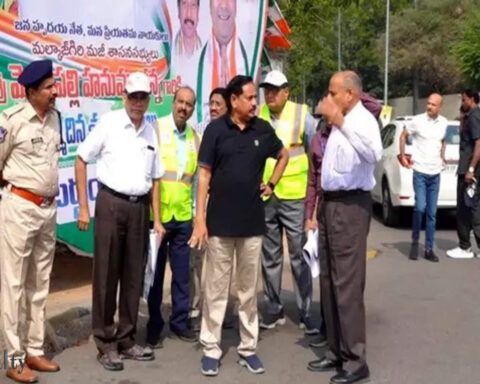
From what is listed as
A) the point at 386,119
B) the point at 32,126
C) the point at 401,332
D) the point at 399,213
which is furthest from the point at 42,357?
the point at 386,119

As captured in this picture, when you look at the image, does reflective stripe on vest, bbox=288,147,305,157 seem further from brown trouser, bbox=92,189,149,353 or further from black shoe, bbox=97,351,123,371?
black shoe, bbox=97,351,123,371

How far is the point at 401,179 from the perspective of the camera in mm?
10812

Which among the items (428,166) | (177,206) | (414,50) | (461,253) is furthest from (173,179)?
(414,50)

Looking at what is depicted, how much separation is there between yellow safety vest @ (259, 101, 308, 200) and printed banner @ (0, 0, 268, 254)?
164 centimetres

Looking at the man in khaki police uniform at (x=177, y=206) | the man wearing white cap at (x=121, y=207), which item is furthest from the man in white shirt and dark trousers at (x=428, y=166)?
the man wearing white cap at (x=121, y=207)

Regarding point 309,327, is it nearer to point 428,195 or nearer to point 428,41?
point 428,195

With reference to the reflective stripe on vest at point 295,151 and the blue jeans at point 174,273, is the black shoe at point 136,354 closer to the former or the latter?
the blue jeans at point 174,273

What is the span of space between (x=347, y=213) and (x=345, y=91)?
0.76 meters

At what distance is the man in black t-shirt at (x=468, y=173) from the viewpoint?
8.75m

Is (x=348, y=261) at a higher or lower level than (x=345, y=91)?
lower

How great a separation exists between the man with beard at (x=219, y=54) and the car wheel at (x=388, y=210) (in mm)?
3851

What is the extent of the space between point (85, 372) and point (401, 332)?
2462 millimetres

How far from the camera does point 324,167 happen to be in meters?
4.89

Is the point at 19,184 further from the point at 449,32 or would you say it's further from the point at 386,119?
the point at 449,32
